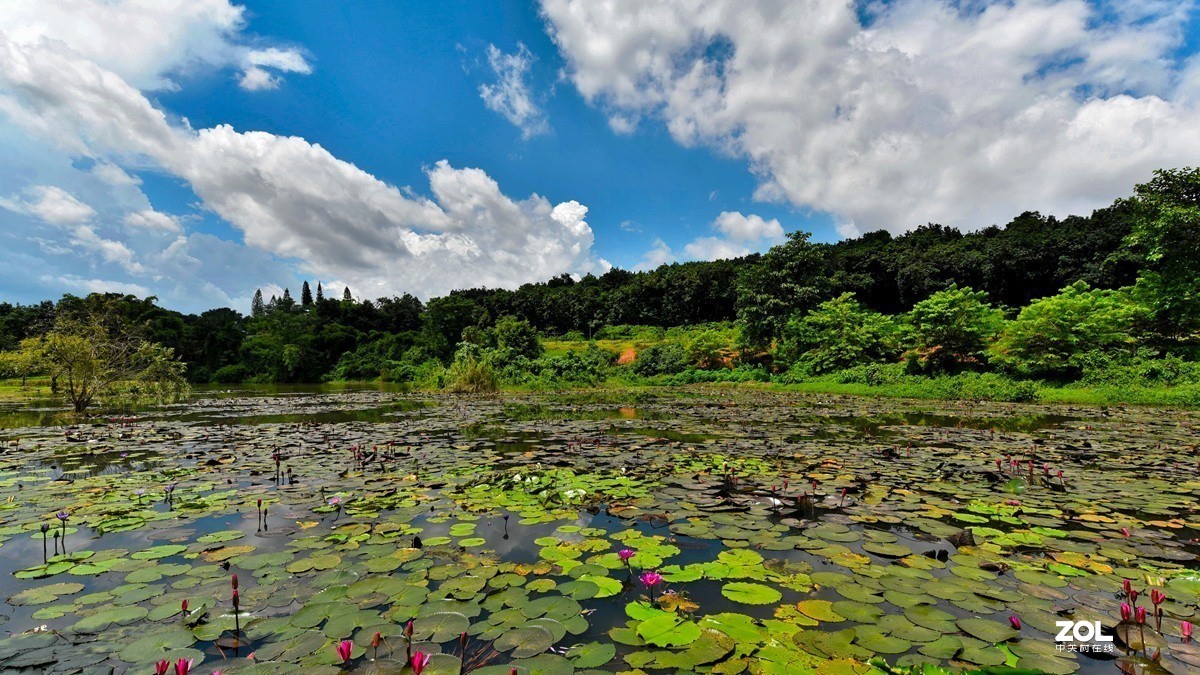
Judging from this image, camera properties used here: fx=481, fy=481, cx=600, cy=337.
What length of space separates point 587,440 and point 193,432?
8.15 meters

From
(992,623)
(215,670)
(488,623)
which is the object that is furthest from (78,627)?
(992,623)

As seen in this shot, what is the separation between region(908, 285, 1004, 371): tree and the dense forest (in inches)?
2.9

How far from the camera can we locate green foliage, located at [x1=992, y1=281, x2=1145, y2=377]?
18.0 metres

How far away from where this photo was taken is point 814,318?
27875 millimetres

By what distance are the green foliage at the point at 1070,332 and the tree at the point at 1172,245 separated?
0.78 metres

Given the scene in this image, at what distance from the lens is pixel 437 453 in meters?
7.48

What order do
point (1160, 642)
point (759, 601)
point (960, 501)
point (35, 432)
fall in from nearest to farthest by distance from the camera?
point (1160, 642)
point (759, 601)
point (960, 501)
point (35, 432)

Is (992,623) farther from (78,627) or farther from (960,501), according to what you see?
(78,627)

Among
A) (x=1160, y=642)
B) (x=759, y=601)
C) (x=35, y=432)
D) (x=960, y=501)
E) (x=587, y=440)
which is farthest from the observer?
(x=35, y=432)

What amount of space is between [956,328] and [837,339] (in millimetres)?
6511

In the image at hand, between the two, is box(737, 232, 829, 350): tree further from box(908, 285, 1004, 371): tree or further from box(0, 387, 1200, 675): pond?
box(0, 387, 1200, 675): pond

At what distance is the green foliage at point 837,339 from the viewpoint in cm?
2600

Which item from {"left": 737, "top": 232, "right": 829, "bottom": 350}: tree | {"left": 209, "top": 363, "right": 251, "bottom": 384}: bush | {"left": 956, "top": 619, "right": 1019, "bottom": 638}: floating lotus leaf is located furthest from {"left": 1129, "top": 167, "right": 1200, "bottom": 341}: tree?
{"left": 209, "top": 363, "right": 251, "bottom": 384}: bush

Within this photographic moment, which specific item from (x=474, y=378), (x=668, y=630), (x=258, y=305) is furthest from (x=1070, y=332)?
(x=258, y=305)
